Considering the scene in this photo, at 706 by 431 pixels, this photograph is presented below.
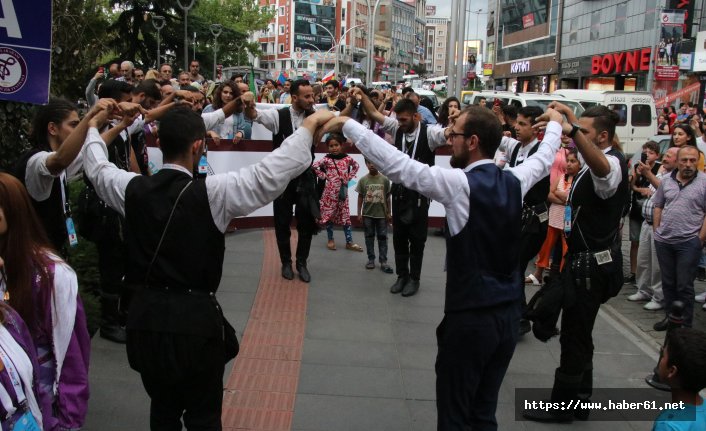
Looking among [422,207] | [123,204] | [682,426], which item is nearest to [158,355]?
[123,204]

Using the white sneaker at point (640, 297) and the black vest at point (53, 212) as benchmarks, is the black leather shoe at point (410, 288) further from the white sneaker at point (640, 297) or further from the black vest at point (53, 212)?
the black vest at point (53, 212)

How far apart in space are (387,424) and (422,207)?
2.98 meters

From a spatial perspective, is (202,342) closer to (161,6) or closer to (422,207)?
(422,207)

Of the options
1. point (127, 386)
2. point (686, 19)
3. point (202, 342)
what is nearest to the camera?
point (202, 342)

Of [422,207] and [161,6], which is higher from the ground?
[161,6]

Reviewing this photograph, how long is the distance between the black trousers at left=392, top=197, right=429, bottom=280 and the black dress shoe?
1188 millimetres

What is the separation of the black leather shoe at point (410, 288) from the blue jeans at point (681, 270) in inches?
95.8

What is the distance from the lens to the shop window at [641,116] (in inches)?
773

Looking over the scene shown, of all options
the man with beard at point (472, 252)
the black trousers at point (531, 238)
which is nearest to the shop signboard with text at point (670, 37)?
the black trousers at point (531, 238)

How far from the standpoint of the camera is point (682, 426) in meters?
2.78

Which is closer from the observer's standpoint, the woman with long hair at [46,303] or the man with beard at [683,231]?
the woman with long hair at [46,303]

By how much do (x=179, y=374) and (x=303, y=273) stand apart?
4.45 m

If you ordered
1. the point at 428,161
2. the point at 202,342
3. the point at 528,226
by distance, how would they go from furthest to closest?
1. the point at 428,161
2. the point at 528,226
3. the point at 202,342

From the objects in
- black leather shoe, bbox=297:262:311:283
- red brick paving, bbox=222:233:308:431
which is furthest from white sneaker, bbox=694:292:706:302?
red brick paving, bbox=222:233:308:431
